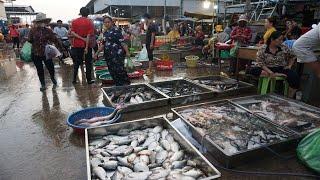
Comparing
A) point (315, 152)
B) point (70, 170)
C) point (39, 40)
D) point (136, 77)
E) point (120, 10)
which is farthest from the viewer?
point (120, 10)

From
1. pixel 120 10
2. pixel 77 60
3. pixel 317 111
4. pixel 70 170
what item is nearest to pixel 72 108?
pixel 77 60

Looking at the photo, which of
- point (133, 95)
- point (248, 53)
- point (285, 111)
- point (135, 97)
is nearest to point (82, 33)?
point (133, 95)

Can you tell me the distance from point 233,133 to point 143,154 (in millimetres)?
1595

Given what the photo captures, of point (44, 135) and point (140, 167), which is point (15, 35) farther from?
point (140, 167)

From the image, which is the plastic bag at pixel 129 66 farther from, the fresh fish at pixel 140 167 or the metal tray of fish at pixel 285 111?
the fresh fish at pixel 140 167

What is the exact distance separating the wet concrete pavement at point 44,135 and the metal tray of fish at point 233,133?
8.8 inches

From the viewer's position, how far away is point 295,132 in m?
3.98

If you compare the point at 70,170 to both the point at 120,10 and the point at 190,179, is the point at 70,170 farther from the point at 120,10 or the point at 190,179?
the point at 120,10

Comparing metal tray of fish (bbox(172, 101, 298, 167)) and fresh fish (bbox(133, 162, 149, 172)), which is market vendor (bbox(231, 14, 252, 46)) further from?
fresh fish (bbox(133, 162, 149, 172))

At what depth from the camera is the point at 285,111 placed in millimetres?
5023

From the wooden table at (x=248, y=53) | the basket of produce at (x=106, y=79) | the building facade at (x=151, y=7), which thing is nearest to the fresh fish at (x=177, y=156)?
the wooden table at (x=248, y=53)

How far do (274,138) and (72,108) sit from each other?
4458 millimetres

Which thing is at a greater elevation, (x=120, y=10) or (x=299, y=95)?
(x=120, y=10)

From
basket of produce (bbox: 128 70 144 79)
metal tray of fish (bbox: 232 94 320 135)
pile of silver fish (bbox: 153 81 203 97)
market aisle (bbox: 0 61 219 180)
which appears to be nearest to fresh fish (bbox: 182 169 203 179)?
market aisle (bbox: 0 61 219 180)
